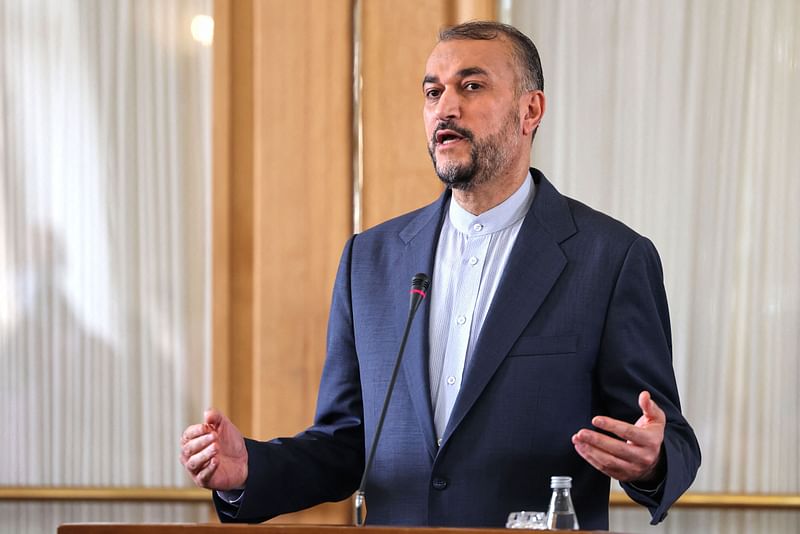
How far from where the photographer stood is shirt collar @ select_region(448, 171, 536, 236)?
2.46 m

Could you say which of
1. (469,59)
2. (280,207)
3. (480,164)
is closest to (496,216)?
(480,164)

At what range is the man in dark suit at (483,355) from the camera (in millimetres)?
2160

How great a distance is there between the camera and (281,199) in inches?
136

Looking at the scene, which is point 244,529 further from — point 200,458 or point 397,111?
point 397,111

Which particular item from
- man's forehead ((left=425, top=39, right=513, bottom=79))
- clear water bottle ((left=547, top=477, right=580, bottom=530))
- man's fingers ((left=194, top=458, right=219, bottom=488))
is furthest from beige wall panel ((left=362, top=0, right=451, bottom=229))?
clear water bottle ((left=547, top=477, right=580, bottom=530))

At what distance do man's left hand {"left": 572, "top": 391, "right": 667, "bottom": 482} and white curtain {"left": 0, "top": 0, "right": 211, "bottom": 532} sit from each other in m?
2.06

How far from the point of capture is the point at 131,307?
3561mm

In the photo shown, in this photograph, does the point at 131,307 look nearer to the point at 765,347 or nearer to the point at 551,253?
the point at 551,253

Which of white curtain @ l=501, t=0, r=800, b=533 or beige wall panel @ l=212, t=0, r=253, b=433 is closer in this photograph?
white curtain @ l=501, t=0, r=800, b=533

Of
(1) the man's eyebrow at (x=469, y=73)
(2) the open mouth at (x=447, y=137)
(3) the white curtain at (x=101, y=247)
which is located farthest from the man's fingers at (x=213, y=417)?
(3) the white curtain at (x=101, y=247)

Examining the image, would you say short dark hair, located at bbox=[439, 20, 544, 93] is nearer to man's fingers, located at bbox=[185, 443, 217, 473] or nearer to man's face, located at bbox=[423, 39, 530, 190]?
man's face, located at bbox=[423, 39, 530, 190]

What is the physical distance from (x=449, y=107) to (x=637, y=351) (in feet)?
2.36

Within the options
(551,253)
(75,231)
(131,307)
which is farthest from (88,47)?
(551,253)

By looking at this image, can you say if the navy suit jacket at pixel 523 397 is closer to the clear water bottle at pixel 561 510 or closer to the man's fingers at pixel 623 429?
the man's fingers at pixel 623 429
